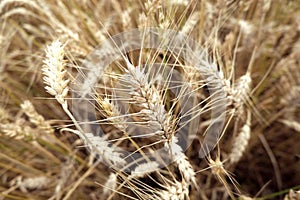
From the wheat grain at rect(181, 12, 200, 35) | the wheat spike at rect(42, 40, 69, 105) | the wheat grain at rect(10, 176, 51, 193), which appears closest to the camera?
the wheat spike at rect(42, 40, 69, 105)

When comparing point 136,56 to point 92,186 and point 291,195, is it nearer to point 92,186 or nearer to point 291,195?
point 92,186

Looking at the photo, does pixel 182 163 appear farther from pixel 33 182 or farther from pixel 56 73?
pixel 33 182

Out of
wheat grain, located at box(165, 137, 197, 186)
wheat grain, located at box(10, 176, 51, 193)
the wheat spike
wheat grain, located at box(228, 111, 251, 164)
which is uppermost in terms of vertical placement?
Answer: the wheat spike

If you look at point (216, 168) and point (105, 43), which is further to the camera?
point (105, 43)

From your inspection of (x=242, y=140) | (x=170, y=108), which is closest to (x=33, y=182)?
(x=170, y=108)

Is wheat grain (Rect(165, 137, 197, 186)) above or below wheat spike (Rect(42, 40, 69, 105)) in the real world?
below

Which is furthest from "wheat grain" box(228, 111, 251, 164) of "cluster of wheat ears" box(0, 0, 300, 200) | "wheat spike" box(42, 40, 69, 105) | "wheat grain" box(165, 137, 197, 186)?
"wheat spike" box(42, 40, 69, 105)

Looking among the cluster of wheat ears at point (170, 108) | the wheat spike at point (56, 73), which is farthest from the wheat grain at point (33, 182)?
the wheat spike at point (56, 73)

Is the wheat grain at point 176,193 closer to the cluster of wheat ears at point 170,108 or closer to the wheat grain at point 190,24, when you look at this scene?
the cluster of wheat ears at point 170,108

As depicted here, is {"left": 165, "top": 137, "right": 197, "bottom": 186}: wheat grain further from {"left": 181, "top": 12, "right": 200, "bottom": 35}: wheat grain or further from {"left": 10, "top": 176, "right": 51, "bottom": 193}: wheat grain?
{"left": 10, "top": 176, "right": 51, "bottom": 193}: wheat grain

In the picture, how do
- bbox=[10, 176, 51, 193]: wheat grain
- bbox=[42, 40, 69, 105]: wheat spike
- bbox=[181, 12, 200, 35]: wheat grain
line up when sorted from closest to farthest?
1. bbox=[42, 40, 69, 105]: wheat spike
2. bbox=[181, 12, 200, 35]: wheat grain
3. bbox=[10, 176, 51, 193]: wheat grain

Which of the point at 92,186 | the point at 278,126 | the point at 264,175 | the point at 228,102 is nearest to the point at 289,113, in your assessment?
the point at 278,126
